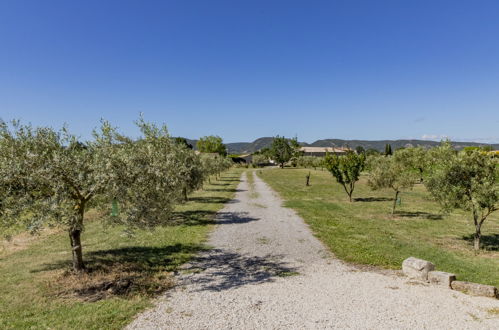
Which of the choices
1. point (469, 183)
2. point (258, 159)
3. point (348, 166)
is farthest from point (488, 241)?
point (258, 159)

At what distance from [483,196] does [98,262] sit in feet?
72.6

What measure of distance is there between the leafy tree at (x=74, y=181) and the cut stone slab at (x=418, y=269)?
11417 millimetres

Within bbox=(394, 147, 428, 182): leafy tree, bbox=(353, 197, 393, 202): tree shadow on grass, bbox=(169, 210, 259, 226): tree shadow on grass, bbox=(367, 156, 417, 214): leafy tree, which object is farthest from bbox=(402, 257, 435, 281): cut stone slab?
bbox=(394, 147, 428, 182): leafy tree

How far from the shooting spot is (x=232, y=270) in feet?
46.8

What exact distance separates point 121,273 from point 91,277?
1247 millimetres

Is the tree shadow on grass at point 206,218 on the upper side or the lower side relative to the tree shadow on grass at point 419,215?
upper

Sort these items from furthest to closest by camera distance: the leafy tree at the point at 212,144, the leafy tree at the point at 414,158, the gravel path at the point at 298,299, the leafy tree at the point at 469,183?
the leafy tree at the point at 212,144 → the leafy tree at the point at 414,158 → the leafy tree at the point at 469,183 → the gravel path at the point at 298,299

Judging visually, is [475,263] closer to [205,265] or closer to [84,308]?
[205,265]

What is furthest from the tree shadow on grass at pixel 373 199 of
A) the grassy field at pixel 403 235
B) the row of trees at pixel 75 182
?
the row of trees at pixel 75 182

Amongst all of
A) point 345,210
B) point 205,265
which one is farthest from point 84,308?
point 345,210

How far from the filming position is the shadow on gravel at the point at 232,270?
502 inches

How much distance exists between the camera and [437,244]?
62.6ft

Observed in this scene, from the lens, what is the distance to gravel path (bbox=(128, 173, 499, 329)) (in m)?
9.34

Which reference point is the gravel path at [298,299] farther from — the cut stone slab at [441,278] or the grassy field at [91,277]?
the grassy field at [91,277]
